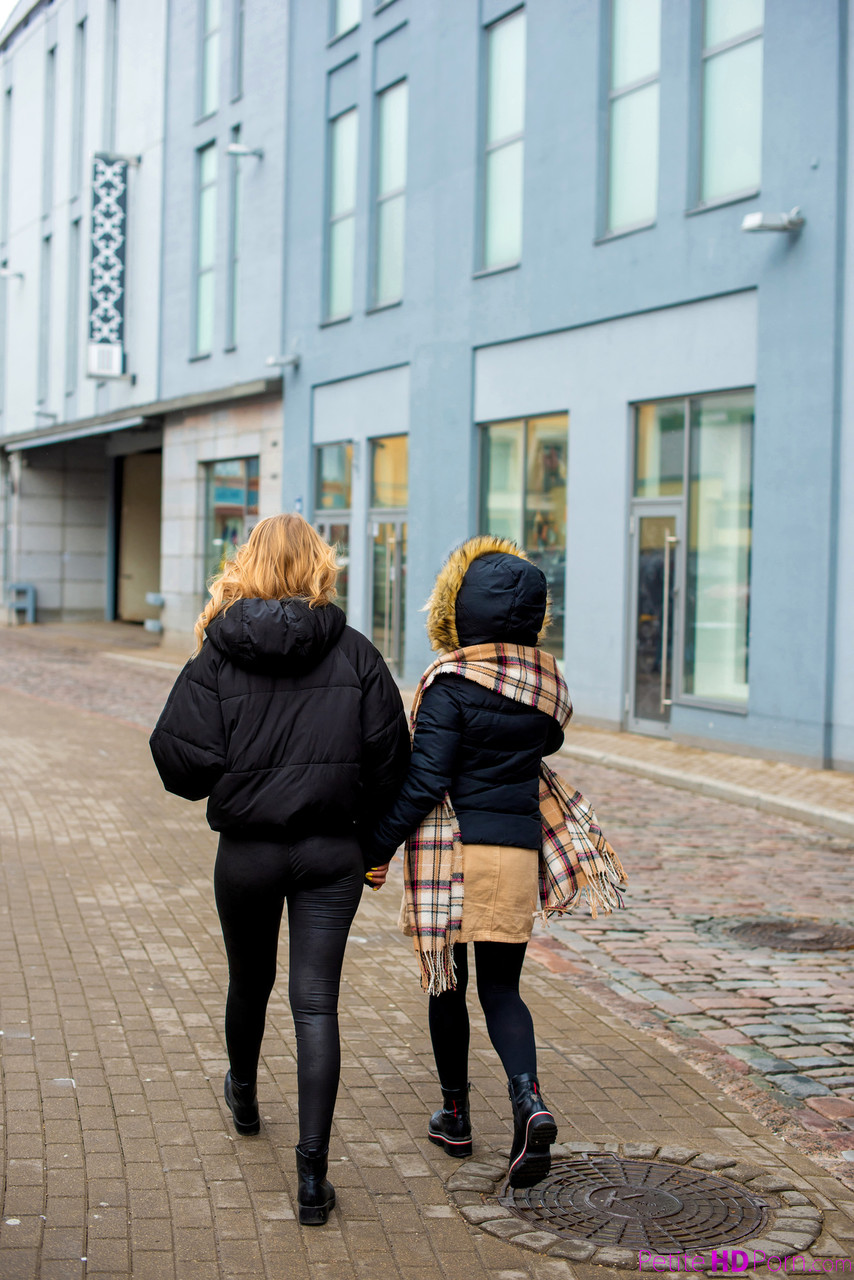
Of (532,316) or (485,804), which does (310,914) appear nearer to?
(485,804)

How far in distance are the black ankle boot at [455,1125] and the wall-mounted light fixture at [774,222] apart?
970 centimetres

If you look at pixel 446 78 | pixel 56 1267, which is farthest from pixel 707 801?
pixel 446 78

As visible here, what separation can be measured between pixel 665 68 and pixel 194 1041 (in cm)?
1187

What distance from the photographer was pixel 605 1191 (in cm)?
389

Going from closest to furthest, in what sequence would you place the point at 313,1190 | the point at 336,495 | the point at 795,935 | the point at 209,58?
the point at 313,1190 → the point at 795,935 → the point at 336,495 → the point at 209,58

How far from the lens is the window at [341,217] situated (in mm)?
21109

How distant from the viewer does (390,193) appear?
65.7 ft

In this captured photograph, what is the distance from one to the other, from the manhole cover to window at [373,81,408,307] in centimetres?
1400

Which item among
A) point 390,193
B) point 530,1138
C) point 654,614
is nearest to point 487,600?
point 530,1138

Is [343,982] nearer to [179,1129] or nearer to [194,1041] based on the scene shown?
[194,1041]

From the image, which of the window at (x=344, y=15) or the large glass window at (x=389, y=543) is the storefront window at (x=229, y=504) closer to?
the large glass window at (x=389, y=543)

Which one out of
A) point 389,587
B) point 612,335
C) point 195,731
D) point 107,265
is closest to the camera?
point 195,731

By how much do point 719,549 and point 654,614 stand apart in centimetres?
116

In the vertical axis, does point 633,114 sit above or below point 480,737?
above
